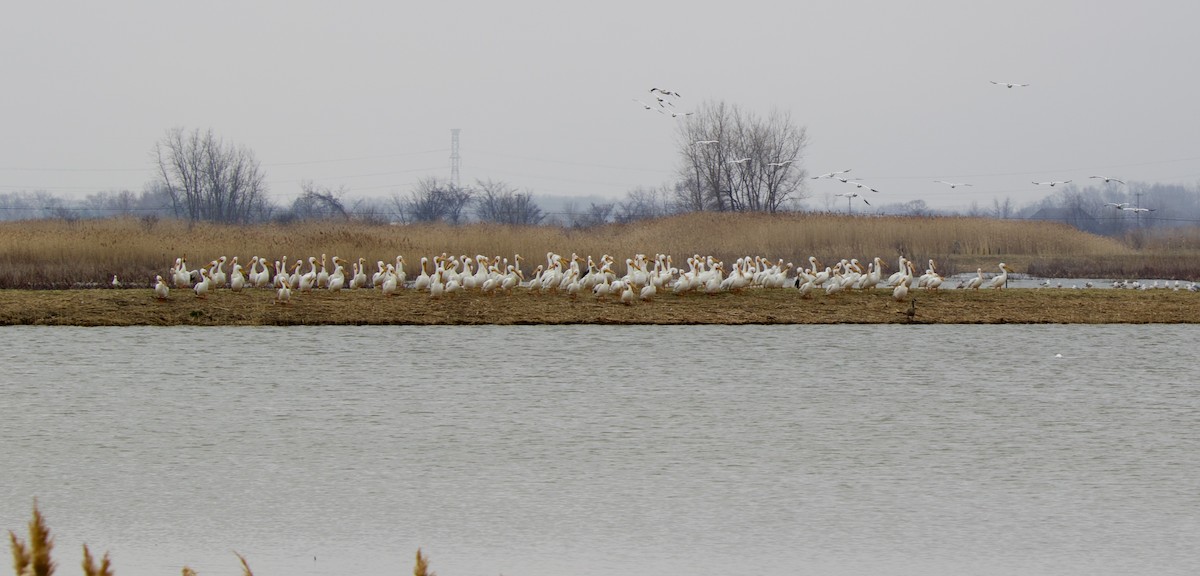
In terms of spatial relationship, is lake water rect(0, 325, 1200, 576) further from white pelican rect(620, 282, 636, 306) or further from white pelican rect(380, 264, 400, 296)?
white pelican rect(380, 264, 400, 296)

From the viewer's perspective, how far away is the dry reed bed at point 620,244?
27.5 metres

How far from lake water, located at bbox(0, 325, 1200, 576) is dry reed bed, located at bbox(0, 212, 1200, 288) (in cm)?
829

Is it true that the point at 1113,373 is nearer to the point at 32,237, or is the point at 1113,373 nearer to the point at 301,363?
the point at 301,363

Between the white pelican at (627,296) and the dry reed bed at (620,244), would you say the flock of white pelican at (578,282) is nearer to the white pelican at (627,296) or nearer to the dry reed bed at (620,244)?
the white pelican at (627,296)

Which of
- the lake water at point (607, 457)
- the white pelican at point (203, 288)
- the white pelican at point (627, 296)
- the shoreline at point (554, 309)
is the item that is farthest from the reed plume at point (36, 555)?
the white pelican at point (203, 288)

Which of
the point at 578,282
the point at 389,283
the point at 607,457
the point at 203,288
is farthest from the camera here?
the point at 578,282

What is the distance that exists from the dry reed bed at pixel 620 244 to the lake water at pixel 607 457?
8.29 meters

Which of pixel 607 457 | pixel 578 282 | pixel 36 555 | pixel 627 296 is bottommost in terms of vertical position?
pixel 607 457

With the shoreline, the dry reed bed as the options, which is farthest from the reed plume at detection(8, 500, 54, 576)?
the dry reed bed

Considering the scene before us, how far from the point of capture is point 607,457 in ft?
37.0

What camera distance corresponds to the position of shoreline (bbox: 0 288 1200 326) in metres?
22.0

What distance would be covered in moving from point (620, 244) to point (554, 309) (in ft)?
42.1

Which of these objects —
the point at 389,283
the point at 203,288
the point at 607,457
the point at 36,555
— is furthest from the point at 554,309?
the point at 36,555

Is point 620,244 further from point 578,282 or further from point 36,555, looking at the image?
point 36,555
